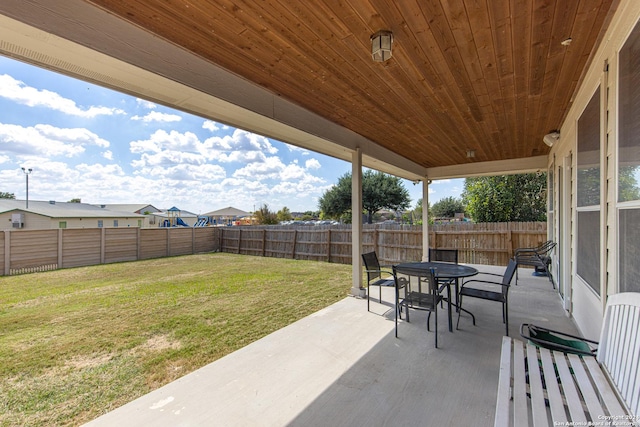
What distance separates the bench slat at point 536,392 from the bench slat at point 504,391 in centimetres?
10

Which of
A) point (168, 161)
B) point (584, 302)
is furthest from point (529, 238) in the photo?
point (168, 161)

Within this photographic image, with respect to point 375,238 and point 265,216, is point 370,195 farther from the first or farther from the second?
point 375,238

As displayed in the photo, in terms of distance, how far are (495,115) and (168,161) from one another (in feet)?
83.5

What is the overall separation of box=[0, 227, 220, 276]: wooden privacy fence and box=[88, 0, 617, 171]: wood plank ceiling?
9922 millimetres

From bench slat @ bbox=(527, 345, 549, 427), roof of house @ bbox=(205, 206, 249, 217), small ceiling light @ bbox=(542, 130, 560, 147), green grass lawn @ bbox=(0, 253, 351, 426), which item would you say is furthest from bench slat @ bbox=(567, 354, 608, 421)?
roof of house @ bbox=(205, 206, 249, 217)

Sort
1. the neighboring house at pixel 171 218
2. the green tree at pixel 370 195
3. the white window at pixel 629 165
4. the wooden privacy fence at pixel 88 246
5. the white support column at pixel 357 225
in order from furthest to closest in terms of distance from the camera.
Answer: the neighboring house at pixel 171 218, the green tree at pixel 370 195, the wooden privacy fence at pixel 88 246, the white support column at pixel 357 225, the white window at pixel 629 165

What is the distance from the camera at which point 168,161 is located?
24.0m

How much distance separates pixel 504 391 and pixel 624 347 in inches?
23.5

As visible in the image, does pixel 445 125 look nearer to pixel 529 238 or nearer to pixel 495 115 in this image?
pixel 495 115

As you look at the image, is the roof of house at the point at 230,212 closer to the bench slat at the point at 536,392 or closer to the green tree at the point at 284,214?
the green tree at the point at 284,214

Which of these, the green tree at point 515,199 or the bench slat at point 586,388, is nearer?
the bench slat at point 586,388

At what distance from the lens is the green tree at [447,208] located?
2980 centimetres

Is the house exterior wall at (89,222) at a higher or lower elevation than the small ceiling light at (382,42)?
lower

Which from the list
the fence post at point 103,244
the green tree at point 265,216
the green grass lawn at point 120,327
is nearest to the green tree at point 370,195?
the green tree at point 265,216
